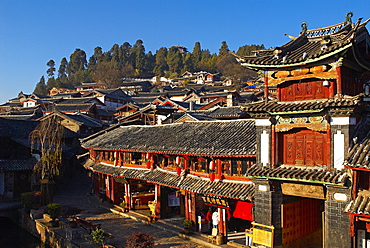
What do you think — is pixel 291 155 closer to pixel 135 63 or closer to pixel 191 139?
pixel 191 139

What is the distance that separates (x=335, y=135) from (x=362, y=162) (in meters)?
1.86

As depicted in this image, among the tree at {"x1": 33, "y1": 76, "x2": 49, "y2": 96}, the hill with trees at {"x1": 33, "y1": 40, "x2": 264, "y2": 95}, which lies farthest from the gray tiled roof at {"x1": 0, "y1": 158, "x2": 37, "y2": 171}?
the tree at {"x1": 33, "y1": 76, "x2": 49, "y2": 96}

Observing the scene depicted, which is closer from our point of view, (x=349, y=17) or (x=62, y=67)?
(x=349, y=17)

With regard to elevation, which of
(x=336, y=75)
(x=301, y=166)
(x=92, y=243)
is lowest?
(x=92, y=243)

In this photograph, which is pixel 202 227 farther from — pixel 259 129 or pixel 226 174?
pixel 259 129

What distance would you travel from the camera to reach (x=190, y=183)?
2167 cm

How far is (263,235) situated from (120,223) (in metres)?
12.8

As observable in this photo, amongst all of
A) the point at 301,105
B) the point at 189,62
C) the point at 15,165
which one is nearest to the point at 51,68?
the point at 189,62

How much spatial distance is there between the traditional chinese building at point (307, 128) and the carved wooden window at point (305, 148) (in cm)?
4

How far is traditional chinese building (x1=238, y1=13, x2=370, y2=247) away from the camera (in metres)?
14.1

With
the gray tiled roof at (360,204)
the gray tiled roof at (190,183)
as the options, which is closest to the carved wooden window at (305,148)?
the gray tiled roof at (360,204)

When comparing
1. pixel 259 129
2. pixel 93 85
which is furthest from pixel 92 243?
pixel 93 85

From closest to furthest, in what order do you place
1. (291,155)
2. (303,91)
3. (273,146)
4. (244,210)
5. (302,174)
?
(302,174) < (303,91) < (291,155) < (273,146) < (244,210)

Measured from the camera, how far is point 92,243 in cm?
2125
